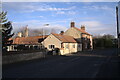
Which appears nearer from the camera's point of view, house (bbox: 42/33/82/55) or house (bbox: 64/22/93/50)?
house (bbox: 42/33/82/55)

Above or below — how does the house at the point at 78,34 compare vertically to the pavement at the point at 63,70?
above

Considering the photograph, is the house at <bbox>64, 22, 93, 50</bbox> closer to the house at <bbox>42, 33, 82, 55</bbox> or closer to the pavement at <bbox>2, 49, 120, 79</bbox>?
the house at <bbox>42, 33, 82, 55</bbox>

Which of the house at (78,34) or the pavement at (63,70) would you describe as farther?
the house at (78,34)

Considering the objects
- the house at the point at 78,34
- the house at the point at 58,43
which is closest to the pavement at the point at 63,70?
the house at the point at 58,43

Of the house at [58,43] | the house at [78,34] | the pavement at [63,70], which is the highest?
the house at [78,34]

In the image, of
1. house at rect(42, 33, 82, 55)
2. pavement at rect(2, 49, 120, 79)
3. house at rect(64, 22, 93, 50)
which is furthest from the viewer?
house at rect(64, 22, 93, 50)

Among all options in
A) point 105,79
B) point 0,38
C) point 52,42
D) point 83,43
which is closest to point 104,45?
point 83,43

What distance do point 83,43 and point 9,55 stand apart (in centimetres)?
3501

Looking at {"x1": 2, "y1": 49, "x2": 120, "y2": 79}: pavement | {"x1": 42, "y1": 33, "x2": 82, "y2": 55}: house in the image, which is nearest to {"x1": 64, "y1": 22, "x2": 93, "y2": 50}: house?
{"x1": 42, "y1": 33, "x2": 82, "y2": 55}: house

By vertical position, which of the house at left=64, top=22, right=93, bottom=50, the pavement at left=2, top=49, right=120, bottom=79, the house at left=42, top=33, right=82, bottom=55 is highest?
the house at left=64, top=22, right=93, bottom=50

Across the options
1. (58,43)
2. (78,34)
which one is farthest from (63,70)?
(78,34)

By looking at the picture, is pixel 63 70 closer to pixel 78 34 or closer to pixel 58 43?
pixel 58 43

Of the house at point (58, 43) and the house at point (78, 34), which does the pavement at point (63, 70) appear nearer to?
the house at point (58, 43)

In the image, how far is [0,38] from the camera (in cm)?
1903
